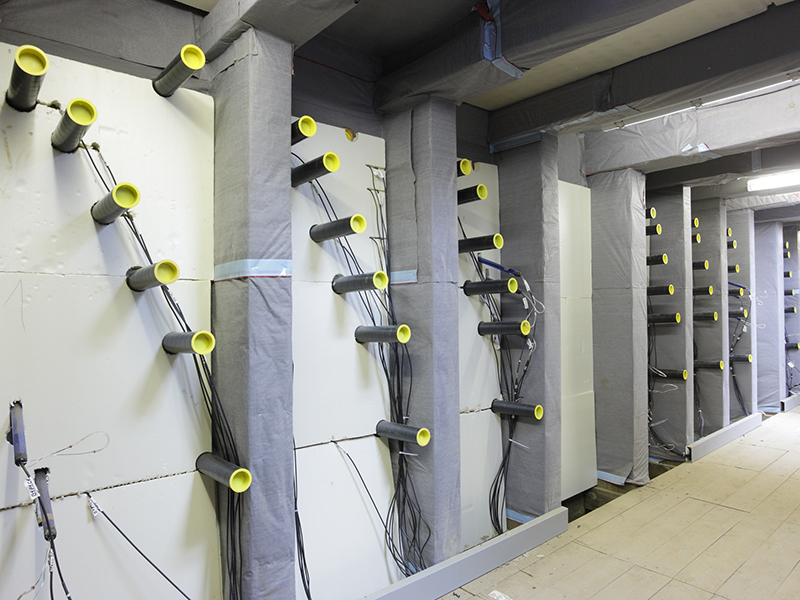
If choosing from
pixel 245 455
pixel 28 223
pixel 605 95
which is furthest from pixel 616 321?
A: pixel 28 223

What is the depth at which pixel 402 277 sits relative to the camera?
9.24ft

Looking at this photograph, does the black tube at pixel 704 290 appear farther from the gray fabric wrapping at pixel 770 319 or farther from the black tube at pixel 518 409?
the black tube at pixel 518 409

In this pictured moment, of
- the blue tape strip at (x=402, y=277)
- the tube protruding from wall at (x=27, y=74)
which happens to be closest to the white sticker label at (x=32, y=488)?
the tube protruding from wall at (x=27, y=74)

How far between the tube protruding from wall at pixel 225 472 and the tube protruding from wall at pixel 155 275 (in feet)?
2.34

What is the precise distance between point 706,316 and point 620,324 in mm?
1863

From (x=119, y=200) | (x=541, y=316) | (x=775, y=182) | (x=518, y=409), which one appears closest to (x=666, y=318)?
(x=775, y=182)

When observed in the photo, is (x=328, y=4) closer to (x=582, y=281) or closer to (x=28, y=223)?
(x=28, y=223)

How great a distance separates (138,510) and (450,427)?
4.95 feet

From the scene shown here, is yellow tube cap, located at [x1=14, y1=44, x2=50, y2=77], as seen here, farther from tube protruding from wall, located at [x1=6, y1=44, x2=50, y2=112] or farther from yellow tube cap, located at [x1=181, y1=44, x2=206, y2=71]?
yellow tube cap, located at [x1=181, y1=44, x2=206, y2=71]

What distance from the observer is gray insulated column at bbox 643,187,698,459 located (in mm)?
4741

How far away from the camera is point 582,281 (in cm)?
416

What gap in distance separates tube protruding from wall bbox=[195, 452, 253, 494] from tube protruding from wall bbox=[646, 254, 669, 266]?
160 inches

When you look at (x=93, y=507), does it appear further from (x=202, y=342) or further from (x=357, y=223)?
(x=357, y=223)

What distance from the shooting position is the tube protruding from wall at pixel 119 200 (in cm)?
167
